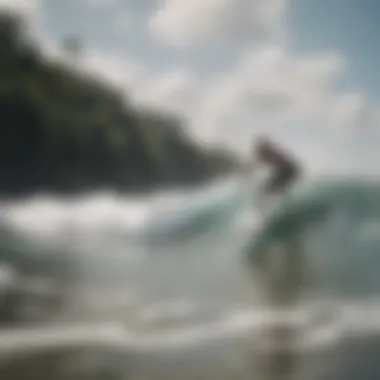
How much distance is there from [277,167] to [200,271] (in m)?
0.22

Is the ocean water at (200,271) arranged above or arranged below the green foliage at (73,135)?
below

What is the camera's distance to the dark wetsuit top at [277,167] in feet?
3.58

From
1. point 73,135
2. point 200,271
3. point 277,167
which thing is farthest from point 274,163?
point 73,135

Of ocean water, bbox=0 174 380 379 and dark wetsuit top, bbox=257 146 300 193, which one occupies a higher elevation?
dark wetsuit top, bbox=257 146 300 193

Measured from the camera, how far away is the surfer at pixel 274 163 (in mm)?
1091

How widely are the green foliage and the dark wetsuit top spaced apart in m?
0.09

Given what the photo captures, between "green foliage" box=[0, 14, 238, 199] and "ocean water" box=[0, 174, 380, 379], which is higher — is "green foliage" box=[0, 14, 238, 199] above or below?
above

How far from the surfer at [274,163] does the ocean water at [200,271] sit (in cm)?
3

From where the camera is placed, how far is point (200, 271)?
3.47ft

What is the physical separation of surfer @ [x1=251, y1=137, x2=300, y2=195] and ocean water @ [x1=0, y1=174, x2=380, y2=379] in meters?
0.03

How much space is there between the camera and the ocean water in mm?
1017

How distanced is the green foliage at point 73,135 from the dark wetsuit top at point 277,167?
0.31 feet

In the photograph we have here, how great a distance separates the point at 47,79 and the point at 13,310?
0.37m

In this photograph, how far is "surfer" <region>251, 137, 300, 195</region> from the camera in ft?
3.58
